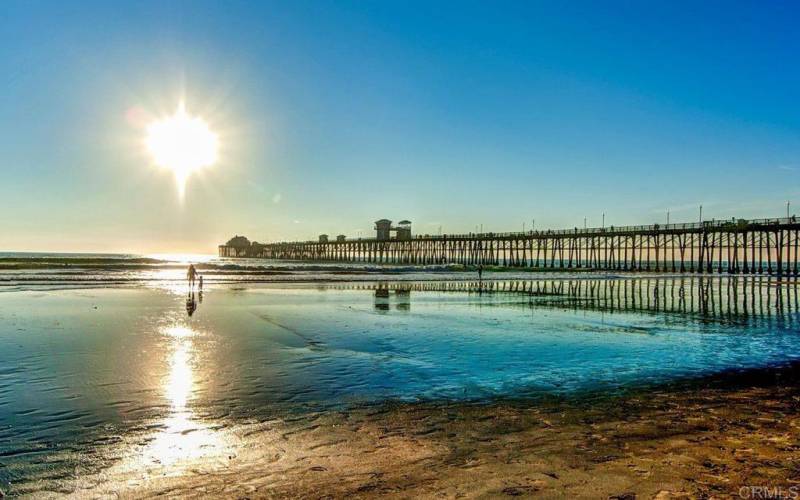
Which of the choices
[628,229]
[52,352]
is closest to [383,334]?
[52,352]

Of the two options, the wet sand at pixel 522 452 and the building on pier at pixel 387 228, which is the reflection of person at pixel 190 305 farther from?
the building on pier at pixel 387 228

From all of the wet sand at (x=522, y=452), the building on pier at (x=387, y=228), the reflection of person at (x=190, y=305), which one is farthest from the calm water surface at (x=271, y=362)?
the building on pier at (x=387, y=228)

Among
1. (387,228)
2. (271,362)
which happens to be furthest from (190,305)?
(387,228)

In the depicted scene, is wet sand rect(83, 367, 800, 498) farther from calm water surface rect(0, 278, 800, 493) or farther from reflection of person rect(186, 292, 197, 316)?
reflection of person rect(186, 292, 197, 316)

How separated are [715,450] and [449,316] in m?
12.6

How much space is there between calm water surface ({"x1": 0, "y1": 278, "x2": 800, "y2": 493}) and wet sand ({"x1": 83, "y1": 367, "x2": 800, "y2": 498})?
657 mm

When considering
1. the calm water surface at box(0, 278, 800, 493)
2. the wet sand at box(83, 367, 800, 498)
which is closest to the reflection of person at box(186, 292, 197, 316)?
the calm water surface at box(0, 278, 800, 493)

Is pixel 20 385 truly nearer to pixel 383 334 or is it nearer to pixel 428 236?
pixel 383 334

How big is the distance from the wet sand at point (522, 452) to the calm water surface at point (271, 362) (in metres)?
0.66

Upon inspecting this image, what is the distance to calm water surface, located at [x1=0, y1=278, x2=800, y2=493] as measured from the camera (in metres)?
5.73

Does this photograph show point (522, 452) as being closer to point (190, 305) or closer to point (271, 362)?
point (271, 362)

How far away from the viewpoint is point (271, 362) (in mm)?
9984

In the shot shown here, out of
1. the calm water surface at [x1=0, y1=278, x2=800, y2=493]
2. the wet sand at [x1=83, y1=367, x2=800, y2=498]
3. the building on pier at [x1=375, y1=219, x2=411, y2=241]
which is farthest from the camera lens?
the building on pier at [x1=375, y1=219, x2=411, y2=241]

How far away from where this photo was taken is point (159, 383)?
27.1 feet
